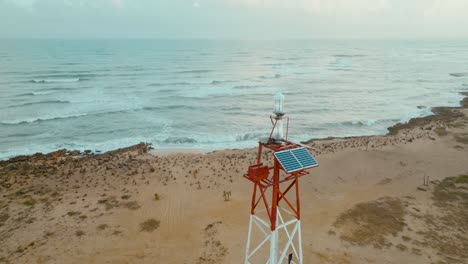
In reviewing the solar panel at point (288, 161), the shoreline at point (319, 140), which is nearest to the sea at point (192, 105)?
the shoreline at point (319, 140)

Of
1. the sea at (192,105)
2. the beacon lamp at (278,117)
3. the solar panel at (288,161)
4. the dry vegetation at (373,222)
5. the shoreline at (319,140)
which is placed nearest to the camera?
the solar panel at (288,161)

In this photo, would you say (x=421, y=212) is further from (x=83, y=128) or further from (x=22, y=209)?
(x=83, y=128)

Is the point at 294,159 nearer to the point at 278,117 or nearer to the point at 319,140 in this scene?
the point at 278,117

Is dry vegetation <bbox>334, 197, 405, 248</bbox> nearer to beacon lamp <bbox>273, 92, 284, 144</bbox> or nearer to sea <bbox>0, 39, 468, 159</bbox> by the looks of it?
beacon lamp <bbox>273, 92, 284, 144</bbox>

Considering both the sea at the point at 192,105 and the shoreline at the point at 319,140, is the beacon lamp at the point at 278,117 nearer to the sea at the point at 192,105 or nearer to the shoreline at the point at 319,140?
the shoreline at the point at 319,140

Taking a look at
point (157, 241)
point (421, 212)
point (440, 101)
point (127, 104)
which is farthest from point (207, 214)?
point (440, 101)

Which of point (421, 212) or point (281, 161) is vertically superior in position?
point (281, 161)

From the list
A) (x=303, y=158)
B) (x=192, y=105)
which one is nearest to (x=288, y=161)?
(x=303, y=158)
